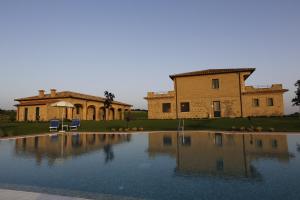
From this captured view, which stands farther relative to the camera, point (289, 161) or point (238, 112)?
point (238, 112)

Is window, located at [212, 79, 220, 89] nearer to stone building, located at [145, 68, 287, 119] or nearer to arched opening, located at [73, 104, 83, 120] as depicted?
stone building, located at [145, 68, 287, 119]

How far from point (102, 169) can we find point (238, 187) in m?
3.86

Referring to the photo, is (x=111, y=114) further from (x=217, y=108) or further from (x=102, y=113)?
(x=217, y=108)

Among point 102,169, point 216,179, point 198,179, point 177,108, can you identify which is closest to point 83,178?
point 102,169

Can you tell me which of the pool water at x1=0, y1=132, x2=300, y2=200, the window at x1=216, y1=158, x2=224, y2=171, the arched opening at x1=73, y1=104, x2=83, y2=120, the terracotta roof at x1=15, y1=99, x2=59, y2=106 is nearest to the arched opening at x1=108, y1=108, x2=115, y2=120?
the arched opening at x1=73, y1=104, x2=83, y2=120

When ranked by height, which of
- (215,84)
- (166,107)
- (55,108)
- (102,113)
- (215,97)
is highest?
(215,84)

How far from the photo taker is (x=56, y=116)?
1447 inches

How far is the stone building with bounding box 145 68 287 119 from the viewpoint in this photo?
29609 mm

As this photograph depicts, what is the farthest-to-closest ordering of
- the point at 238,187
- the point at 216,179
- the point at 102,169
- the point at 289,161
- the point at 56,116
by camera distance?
the point at 56,116, the point at 289,161, the point at 102,169, the point at 216,179, the point at 238,187

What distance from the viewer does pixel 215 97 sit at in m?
31.6

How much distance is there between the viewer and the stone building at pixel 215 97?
29.6 m

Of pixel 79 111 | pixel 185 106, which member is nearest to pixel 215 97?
pixel 185 106

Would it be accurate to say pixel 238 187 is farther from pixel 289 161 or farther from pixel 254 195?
pixel 289 161

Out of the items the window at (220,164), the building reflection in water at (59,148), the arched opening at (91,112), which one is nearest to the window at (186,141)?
the building reflection in water at (59,148)
